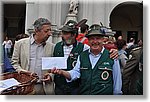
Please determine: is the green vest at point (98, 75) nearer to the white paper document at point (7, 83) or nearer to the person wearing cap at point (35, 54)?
the person wearing cap at point (35, 54)

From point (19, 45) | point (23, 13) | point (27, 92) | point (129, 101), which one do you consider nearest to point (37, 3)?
point (23, 13)

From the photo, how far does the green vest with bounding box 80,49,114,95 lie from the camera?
12.8ft

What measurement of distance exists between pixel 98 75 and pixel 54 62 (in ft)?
1.53

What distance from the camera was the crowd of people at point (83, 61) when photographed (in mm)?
3914

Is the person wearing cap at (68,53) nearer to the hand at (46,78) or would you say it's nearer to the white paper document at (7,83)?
the hand at (46,78)

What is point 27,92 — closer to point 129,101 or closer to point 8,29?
point 8,29

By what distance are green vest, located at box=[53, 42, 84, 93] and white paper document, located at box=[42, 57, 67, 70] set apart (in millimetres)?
40

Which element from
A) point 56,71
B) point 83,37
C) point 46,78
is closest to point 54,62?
point 56,71

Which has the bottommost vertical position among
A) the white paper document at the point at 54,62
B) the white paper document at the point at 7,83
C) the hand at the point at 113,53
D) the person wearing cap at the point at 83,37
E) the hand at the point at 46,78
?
the white paper document at the point at 7,83

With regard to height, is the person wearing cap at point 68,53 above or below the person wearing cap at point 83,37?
below

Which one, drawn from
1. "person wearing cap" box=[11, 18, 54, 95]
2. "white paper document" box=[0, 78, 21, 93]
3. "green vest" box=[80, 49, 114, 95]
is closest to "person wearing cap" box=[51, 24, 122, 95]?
"green vest" box=[80, 49, 114, 95]

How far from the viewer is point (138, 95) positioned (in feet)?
12.8

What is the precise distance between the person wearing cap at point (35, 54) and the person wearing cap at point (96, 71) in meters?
0.17

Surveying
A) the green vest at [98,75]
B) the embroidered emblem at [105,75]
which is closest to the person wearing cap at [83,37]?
the green vest at [98,75]
